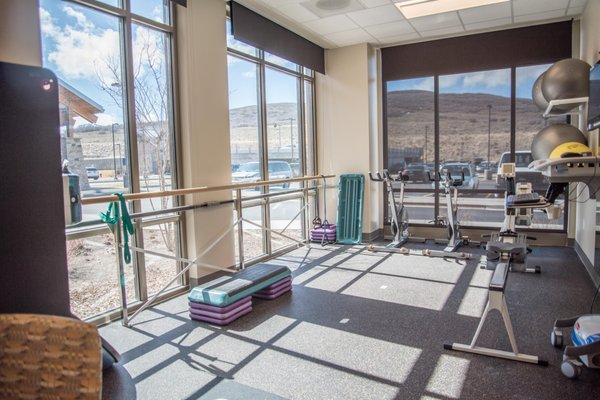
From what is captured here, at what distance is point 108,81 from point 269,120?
8.70 feet

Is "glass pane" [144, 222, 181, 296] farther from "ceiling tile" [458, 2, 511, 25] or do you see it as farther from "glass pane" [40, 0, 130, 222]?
"ceiling tile" [458, 2, 511, 25]

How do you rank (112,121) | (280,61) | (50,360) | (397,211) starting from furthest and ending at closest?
(397,211) < (280,61) < (112,121) < (50,360)

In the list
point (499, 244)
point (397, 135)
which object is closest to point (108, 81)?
point (499, 244)

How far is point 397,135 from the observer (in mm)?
7605

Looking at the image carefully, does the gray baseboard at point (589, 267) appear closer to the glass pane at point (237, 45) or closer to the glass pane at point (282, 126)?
the glass pane at point (282, 126)

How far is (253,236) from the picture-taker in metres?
6.11

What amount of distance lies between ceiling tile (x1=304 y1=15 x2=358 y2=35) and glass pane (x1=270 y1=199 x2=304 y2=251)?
255 cm

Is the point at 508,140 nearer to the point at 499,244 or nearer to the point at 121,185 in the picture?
the point at 499,244

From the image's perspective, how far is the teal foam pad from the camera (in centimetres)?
378

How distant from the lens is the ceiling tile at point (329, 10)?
5.24m

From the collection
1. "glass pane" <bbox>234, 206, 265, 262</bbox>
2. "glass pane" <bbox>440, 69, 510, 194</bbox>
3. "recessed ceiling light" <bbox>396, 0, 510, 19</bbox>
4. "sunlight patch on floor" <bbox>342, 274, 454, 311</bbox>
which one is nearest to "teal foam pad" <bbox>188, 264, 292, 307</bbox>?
"sunlight patch on floor" <bbox>342, 274, 454, 311</bbox>

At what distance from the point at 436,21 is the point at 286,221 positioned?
11.8 feet

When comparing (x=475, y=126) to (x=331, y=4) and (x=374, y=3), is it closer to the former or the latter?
(x=374, y=3)

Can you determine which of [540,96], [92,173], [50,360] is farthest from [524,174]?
[50,360]
